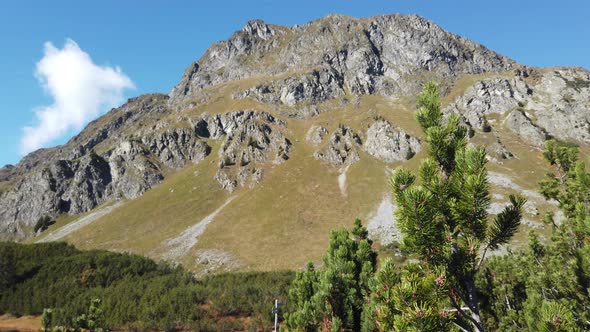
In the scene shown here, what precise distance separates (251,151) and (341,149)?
1690 inches

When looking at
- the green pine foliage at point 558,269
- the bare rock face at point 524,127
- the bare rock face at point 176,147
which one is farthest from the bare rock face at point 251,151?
the green pine foliage at point 558,269

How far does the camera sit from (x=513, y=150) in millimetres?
129250

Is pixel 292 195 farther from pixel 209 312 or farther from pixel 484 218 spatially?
pixel 484 218

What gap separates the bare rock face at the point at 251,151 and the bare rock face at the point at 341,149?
18.9 metres

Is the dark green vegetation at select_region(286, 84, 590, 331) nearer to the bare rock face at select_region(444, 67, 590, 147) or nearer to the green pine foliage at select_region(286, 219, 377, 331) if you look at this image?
the green pine foliage at select_region(286, 219, 377, 331)

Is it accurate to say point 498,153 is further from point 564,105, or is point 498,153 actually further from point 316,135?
point 316,135

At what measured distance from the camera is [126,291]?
5316cm

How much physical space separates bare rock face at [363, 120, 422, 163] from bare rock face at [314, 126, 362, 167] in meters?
5.76

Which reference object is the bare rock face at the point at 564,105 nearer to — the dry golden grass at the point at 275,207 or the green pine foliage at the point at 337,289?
the dry golden grass at the point at 275,207

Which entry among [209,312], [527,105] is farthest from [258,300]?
[527,105]

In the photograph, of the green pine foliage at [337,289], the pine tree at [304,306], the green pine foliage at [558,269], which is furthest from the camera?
the green pine foliage at [337,289]

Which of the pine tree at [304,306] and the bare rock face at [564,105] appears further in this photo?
the bare rock face at [564,105]

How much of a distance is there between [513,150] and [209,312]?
129m

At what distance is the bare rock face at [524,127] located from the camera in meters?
137
